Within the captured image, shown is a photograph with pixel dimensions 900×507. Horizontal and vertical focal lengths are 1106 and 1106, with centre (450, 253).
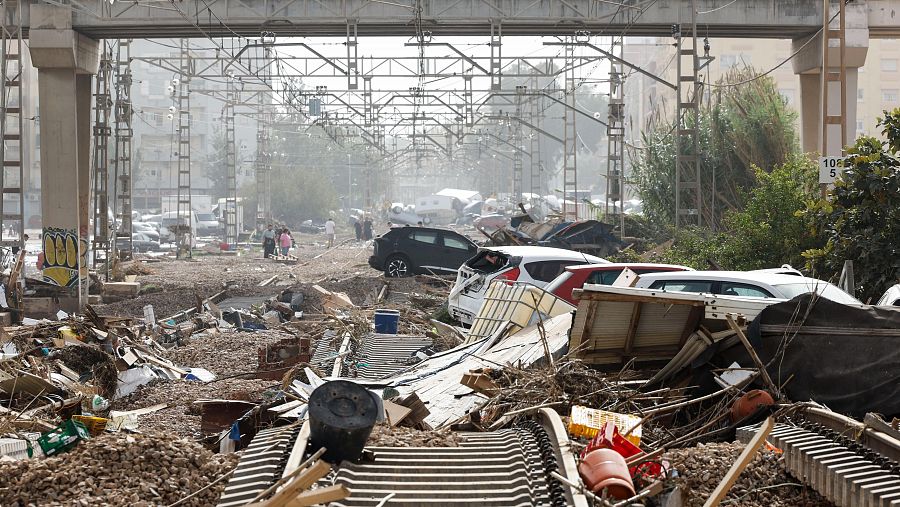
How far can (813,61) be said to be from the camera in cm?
2864

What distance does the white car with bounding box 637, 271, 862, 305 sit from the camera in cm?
1365

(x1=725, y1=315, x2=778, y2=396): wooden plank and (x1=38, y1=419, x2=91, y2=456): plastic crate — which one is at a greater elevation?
(x1=725, y1=315, x2=778, y2=396): wooden plank

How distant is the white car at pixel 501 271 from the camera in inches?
744

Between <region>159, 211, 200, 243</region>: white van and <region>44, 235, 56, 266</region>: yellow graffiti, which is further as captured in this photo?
<region>159, 211, 200, 243</region>: white van

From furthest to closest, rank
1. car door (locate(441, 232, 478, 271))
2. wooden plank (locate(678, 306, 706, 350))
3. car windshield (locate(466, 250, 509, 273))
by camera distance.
Result: car door (locate(441, 232, 478, 271)), car windshield (locate(466, 250, 509, 273)), wooden plank (locate(678, 306, 706, 350))

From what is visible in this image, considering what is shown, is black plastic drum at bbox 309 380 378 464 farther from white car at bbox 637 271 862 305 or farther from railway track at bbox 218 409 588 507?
white car at bbox 637 271 862 305

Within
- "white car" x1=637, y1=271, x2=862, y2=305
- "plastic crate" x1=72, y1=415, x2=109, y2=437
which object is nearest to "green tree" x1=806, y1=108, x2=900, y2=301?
"white car" x1=637, y1=271, x2=862, y2=305

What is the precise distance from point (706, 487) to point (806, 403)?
2.02m

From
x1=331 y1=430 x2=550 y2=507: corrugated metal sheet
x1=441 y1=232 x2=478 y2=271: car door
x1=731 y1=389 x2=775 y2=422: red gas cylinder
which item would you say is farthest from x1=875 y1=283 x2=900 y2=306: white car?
x1=441 y1=232 x2=478 y2=271: car door

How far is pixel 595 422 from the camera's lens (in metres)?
8.20

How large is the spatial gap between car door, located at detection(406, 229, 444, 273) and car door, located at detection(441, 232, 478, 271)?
151 mm

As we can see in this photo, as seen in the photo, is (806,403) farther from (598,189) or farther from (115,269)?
(598,189)

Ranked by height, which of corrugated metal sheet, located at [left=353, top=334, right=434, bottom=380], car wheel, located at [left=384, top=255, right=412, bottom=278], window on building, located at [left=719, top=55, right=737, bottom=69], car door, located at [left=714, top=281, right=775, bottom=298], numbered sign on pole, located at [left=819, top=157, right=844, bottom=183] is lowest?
corrugated metal sheet, located at [left=353, top=334, right=434, bottom=380]

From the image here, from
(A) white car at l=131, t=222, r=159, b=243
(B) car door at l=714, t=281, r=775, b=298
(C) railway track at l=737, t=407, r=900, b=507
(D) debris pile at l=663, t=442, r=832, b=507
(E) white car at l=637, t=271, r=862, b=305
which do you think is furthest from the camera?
(A) white car at l=131, t=222, r=159, b=243
